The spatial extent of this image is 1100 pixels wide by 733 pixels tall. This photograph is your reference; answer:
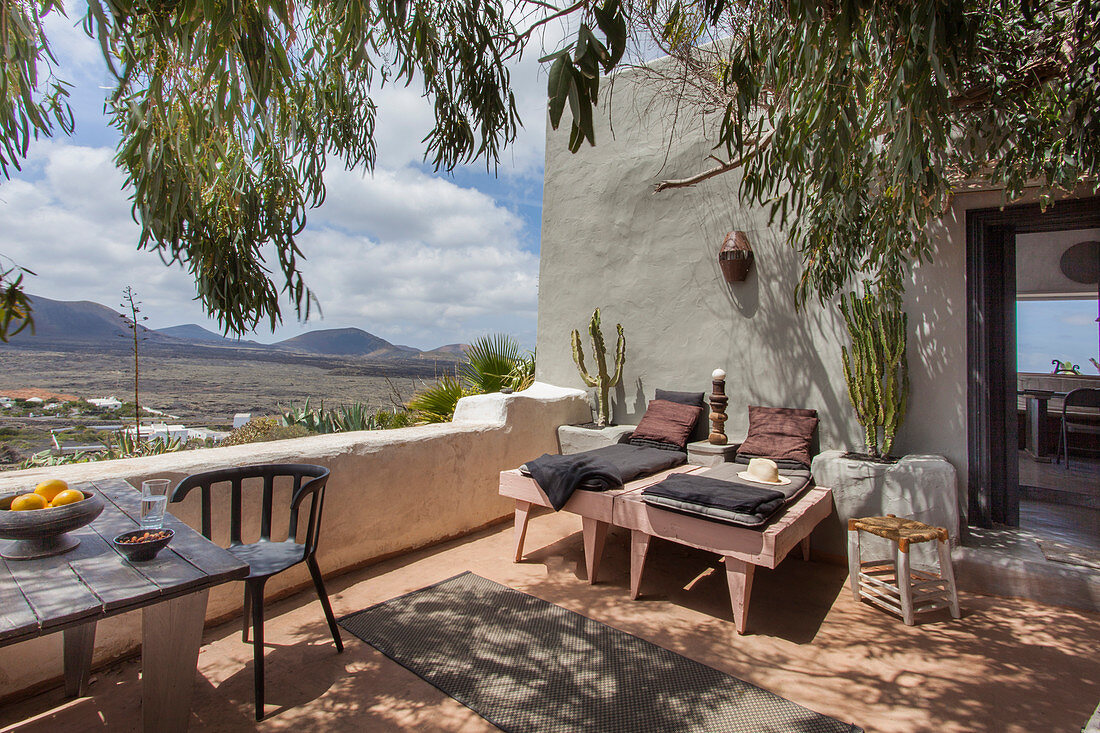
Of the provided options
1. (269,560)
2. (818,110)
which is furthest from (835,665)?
(269,560)

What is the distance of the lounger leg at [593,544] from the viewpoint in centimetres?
325

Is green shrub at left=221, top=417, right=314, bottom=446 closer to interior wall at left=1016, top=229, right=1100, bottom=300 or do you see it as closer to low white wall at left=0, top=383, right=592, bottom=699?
low white wall at left=0, top=383, right=592, bottom=699

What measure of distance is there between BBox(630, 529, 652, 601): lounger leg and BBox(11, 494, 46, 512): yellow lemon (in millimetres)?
2472

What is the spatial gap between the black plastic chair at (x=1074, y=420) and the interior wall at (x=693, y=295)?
218 centimetres

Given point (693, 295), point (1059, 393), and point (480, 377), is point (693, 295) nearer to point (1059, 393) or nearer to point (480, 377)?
point (480, 377)

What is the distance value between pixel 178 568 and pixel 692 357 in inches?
156

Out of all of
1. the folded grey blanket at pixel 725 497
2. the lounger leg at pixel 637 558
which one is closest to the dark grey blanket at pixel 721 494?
the folded grey blanket at pixel 725 497

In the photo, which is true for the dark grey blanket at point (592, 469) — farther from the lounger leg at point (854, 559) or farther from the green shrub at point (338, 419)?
the green shrub at point (338, 419)

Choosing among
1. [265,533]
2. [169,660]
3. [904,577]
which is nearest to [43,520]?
[169,660]

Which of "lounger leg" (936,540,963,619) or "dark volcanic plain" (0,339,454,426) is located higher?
"dark volcanic plain" (0,339,454,426)

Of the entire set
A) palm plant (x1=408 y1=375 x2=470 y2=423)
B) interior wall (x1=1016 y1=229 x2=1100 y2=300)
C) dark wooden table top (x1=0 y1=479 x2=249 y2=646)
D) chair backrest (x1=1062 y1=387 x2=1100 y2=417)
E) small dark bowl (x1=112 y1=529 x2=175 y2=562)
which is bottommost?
dark wooden table top (x1=0 y1=479 x2=249 y2=646)

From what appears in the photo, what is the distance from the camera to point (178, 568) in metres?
1.60

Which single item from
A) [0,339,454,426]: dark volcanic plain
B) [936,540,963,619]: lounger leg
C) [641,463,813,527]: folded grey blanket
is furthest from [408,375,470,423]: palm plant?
[936,540,963,619]: lounger leg

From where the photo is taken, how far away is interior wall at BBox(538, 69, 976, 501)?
3646 mm
